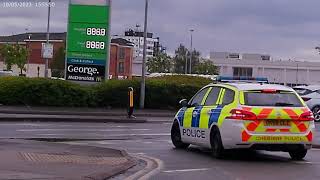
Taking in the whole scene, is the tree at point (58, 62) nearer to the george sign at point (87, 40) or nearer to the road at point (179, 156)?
the george sign at point (87, 40)

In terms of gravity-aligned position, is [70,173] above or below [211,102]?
below

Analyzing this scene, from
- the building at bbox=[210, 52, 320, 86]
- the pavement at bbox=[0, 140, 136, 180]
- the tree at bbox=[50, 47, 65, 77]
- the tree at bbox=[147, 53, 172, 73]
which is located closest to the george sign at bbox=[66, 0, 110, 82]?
the pavement at bbox=[0, 140, 136, 180]

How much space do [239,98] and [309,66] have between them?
94408 millimetres

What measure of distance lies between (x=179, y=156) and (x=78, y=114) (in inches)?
644

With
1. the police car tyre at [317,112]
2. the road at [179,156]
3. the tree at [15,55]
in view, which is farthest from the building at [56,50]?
the road at [179,156]

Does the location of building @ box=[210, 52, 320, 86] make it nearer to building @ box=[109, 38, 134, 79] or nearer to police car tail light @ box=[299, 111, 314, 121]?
building @ box=[109, 38, 134, 79]

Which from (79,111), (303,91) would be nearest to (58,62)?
(79,111)

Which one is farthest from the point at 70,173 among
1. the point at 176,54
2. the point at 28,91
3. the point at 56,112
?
the point at 176,54

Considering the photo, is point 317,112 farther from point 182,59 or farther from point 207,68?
point 182,59

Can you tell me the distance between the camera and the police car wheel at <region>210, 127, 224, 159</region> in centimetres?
1372

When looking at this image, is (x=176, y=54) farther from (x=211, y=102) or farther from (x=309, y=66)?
(x=211, y=102)

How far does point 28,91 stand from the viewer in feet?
109

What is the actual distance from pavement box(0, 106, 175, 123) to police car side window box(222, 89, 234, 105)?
1269 centimetres

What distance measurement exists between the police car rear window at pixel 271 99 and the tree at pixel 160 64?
11065cm
